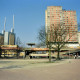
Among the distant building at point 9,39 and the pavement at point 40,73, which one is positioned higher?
the distant building at point 9,39

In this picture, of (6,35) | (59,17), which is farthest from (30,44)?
(59,17)

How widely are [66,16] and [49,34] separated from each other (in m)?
92.3

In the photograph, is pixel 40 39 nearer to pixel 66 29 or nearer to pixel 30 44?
pixel 66 29

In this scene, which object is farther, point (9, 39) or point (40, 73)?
point (9, 39)

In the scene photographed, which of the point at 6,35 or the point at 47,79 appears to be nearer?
the point at 47,79

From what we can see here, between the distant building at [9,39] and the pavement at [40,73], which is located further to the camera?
the distant building at [9,39]

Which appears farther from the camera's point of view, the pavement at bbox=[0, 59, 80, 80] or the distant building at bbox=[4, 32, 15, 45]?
the distant building at bbox=[4, 32, 15, 45]

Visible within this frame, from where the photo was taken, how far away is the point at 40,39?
89.0 feet

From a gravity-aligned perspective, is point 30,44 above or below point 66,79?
above

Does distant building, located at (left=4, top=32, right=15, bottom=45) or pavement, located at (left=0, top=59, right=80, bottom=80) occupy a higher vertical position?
distant building, located at (left=4, top=32, right=15, bottom=45)

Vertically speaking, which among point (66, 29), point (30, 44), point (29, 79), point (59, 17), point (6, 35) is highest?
point (59, 17)

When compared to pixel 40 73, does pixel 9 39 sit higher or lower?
higher

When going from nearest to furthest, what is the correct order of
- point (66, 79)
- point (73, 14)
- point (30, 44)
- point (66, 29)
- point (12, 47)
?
1. point (66, 79)
2. point (66, 29)
3. point (12, 47)
4. point (30, 44)
5. point (73, 14)

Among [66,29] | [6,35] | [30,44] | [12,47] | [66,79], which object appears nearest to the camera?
[66,79]
